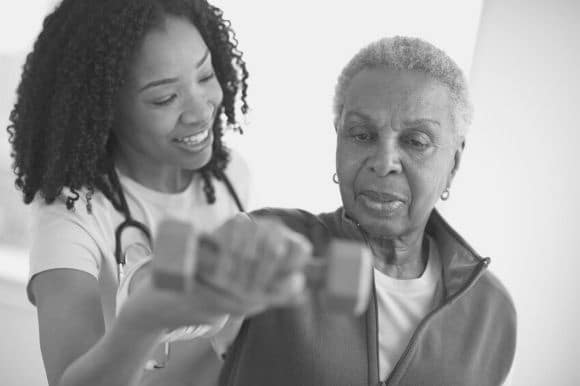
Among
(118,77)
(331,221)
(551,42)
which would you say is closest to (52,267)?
(118,77)

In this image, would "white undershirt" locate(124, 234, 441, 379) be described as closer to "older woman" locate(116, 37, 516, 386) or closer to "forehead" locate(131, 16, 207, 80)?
"older woman" locate(116, 37, 516, 386)

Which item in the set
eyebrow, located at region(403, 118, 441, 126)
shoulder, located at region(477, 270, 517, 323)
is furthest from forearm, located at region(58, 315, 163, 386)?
shoulder, located at region(477, 270, 517, 323)

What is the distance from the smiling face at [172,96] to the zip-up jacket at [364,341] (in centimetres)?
23

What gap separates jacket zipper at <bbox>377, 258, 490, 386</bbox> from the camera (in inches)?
42.3

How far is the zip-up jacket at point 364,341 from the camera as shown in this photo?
1.06 metres

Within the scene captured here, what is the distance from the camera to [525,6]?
6.12ft

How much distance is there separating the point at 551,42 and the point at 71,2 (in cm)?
123

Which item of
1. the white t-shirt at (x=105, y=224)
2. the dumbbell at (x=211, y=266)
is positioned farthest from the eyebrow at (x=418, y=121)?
the dumbbell at (x=211, y=266)

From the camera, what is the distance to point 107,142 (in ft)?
4.60

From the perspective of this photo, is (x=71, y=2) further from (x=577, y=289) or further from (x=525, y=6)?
(x=577, y=289)

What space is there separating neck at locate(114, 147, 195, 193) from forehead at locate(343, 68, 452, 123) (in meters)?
0.46

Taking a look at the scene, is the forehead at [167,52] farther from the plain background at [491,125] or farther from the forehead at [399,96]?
the plain background at [491,125]

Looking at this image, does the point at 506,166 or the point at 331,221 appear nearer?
the point at 331,221

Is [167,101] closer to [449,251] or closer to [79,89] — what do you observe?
[79,89]
